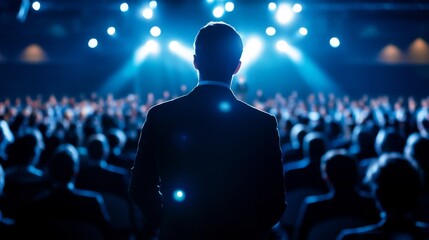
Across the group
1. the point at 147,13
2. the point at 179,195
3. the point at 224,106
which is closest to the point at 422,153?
the point at 224,106

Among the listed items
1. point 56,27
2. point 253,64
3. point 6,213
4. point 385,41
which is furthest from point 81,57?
point 6,213

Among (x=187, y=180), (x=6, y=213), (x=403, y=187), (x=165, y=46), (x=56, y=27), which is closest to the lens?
(x=187, y=180)

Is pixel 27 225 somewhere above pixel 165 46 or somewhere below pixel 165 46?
below

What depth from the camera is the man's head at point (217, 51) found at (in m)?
1.73

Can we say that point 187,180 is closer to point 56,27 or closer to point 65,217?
point 65,217

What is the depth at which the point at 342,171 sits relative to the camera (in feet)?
10.0

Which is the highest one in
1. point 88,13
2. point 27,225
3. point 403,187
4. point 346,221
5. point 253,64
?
→ point 88,13

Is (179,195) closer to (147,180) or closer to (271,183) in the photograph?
(147,180)

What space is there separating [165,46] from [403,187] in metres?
16.9

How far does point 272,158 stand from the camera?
168 centimetres

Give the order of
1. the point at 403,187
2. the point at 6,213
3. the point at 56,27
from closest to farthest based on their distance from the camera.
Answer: the point at 403,187, the point at 6,213, the point at 56,27

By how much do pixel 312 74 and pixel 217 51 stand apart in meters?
20.6

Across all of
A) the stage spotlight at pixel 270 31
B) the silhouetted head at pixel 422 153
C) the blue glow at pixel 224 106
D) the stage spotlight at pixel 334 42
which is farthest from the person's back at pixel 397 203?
the stage spotlight at pixel 270 31

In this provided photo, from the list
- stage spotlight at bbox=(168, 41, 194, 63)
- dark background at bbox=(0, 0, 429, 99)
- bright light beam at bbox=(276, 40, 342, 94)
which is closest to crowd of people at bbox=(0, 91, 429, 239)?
stage spotlight at bbox=(168, 41, 194, 63)
